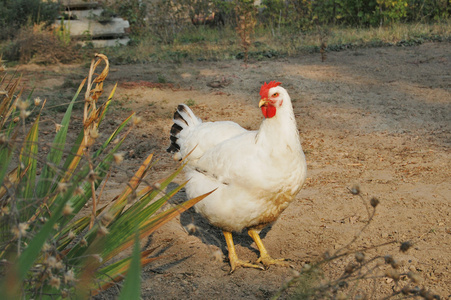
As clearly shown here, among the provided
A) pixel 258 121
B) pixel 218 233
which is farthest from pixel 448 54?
pixel 218 233

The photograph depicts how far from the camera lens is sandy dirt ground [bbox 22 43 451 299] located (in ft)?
11.2

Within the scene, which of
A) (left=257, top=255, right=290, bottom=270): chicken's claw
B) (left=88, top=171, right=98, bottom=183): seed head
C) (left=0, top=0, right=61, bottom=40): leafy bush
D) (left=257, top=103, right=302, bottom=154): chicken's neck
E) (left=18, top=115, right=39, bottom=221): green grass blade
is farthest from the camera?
(left=0, top=0, right=61, bottom=40): leafy bush

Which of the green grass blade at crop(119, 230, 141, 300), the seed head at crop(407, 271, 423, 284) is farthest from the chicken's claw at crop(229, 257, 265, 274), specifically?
the green grass blade at crop(119, 230, 141, 300)

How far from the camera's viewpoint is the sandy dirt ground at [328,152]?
134 inches

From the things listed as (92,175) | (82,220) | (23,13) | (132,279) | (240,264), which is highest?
(23,13)

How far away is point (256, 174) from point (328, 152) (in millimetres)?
2714

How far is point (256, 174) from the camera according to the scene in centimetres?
321

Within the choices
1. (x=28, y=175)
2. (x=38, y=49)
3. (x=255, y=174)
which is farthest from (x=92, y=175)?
(x=38, y=49)

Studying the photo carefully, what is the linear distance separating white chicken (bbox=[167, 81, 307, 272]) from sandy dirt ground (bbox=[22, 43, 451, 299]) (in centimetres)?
25

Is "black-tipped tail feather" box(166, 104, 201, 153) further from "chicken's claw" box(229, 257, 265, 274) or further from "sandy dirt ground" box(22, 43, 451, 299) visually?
"chicken's claw" box(229, 257, 265, 274)

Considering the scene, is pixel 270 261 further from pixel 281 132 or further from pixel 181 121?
pixel 181 121

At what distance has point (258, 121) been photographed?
678cm

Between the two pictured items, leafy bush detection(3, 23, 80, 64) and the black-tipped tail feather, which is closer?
the black-tipped tail feather

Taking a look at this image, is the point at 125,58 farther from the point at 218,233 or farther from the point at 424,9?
the point at 424,9
